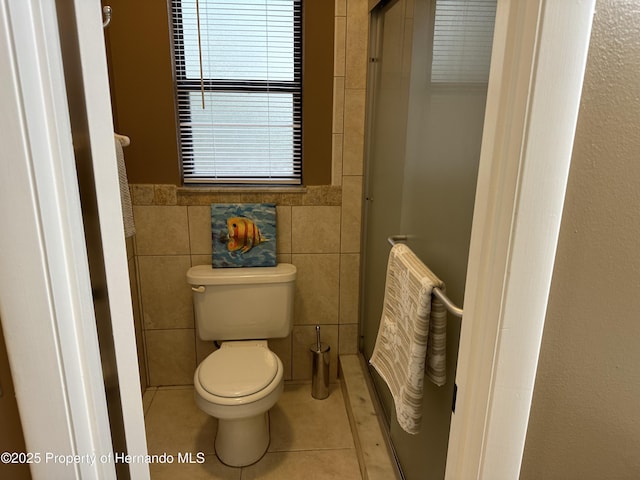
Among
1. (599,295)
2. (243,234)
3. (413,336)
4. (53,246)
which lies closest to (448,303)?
(413,336)

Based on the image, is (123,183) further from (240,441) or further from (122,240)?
(240,441)

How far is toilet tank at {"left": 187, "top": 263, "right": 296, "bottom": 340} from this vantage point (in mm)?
1970

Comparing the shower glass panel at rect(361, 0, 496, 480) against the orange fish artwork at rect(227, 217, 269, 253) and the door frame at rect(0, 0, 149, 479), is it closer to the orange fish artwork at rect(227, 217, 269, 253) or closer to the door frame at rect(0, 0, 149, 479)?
the orange fish artwork at rect(227, 217, 269, 253)

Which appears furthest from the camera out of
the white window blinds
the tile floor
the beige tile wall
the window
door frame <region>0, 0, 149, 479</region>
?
the beige tile wall

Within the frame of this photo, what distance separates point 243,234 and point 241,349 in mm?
561

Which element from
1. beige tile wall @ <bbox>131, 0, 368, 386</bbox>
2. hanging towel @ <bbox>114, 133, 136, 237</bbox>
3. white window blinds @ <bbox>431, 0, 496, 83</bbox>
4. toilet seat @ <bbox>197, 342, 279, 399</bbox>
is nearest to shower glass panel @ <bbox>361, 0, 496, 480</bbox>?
white window blinds @ <bbox>431, 0, 496, 83</bbox>

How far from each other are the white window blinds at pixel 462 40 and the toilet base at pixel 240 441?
151 centimetres

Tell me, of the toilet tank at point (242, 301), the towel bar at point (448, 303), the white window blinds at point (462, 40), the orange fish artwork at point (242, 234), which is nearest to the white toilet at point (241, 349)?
the toilet tank at point (242, 301)

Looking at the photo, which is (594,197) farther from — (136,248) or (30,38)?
(136,248)

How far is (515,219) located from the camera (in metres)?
0.59

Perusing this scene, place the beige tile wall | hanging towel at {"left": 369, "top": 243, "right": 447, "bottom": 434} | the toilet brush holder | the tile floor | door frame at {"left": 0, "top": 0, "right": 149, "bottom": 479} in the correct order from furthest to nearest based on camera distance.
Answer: the toilet brush holder, the beige tile wall, the tile floor, hanging towel at {"left": 369, "top": 243, "right": 447, "bottom": 434}, door frame at {"left": 0, "top": 0, "right": 149, "bottom": 479}

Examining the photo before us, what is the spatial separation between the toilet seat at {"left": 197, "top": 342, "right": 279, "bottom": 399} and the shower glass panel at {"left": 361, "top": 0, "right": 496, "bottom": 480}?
21.4 inches

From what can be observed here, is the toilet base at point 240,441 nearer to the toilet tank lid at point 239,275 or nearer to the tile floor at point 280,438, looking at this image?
the tile floor at point 280,438

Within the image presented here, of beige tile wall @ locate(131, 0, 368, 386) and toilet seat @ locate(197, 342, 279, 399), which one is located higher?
beige tile wall @ locate(131, 0, 368, 386)
